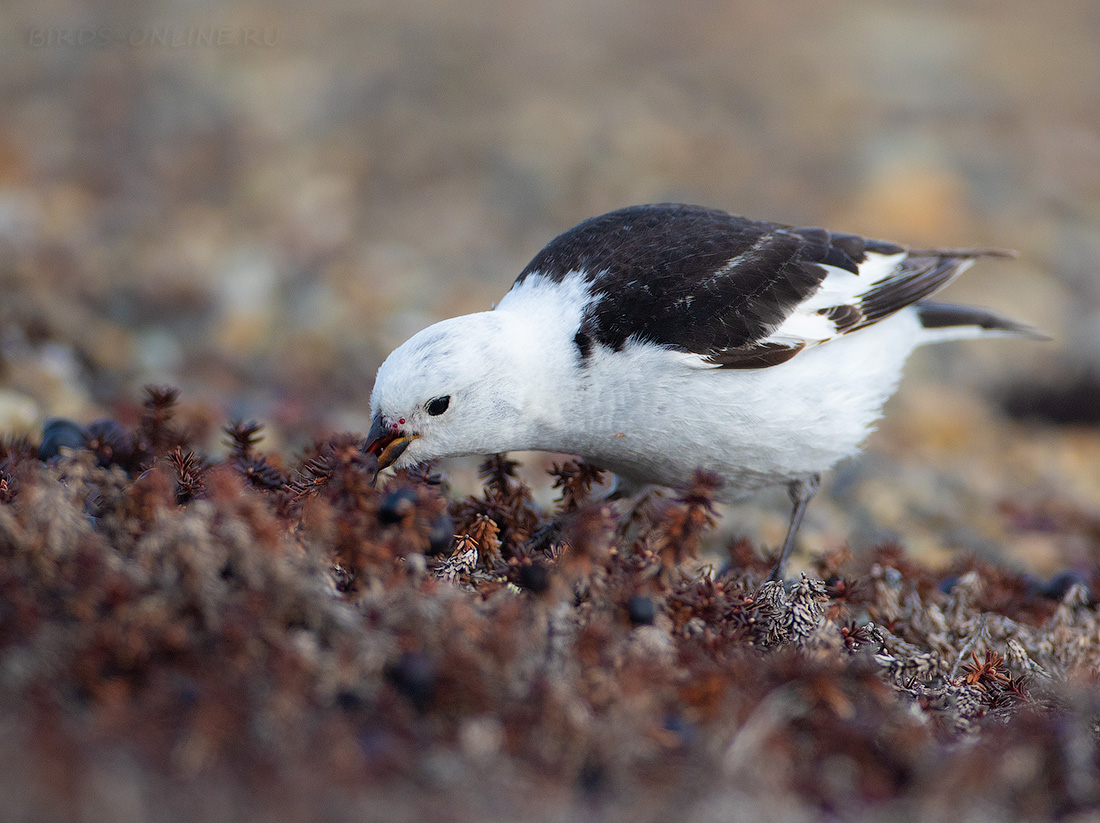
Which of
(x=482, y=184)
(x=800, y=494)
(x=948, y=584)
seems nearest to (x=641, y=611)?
(x=948, y=584)

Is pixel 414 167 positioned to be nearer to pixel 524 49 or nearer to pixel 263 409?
pixel 524 49

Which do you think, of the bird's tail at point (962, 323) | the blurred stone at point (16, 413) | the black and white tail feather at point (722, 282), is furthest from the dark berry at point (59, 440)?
the bird's tail at point (962, 323)

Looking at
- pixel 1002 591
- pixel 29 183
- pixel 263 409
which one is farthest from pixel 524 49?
pixel 1002 591

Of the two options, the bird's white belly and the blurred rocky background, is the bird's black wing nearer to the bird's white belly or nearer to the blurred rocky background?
the bird's white belly

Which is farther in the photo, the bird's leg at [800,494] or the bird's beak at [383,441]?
the bird's leg at [800,494]

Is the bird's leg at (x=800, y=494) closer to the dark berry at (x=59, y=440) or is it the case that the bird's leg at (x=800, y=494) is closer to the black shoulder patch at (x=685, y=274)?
the black shoulder patch at (x=685, y=274)

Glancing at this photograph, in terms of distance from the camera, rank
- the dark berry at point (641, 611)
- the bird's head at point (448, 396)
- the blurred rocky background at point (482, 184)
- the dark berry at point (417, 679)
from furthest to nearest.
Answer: the blurred rocky background at point (482, 184) → the bird's head at point (448, 396) → the dark berry at point (641, 611) → the dark berry at point (417, 679)

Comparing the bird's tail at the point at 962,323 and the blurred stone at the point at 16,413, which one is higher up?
the blurred stone at the point at 16,413
